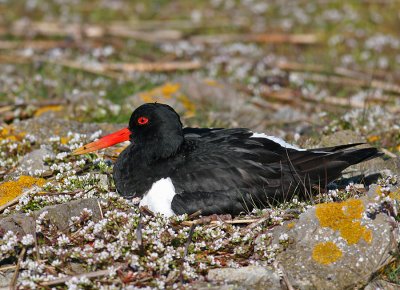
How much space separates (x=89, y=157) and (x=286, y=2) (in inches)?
A: 331

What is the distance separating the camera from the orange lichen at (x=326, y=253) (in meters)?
5.24

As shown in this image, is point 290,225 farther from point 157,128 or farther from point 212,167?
point 157,128

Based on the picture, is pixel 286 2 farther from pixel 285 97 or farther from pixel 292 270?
pixel 292 270

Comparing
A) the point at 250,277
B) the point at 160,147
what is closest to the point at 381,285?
the point at 250,277

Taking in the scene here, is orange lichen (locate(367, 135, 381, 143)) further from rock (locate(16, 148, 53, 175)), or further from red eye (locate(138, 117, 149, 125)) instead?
rock (locate(16, 148, 53, 175))

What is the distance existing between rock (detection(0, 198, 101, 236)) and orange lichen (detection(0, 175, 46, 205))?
641mm

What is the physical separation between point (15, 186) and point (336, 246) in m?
2.91

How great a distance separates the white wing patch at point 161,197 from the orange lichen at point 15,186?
1044mm

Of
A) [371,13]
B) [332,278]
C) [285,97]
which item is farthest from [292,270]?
[371,13]

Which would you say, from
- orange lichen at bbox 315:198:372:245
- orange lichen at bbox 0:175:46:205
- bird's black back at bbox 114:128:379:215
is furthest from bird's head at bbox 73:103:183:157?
orange lichen at bbox 315:198:372:245

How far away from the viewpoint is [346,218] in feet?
18.0

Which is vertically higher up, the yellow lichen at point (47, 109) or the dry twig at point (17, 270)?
the yellow lichen at point (47, 109)

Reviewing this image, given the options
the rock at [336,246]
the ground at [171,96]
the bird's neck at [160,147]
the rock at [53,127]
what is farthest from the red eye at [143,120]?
the rock at [336,246]

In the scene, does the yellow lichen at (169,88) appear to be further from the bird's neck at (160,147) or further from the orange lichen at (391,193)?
the orange lichen at (391,193)
